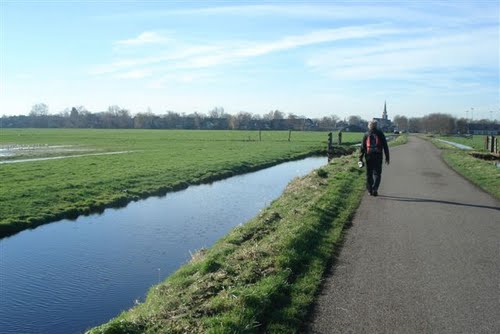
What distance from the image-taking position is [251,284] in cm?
666

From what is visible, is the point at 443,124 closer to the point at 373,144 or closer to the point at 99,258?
→ the point at 373,144

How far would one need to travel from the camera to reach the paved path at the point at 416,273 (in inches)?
212

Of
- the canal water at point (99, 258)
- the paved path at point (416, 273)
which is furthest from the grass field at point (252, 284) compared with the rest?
the canal water at point (99, 258)

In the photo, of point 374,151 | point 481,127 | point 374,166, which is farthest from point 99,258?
point 481,127

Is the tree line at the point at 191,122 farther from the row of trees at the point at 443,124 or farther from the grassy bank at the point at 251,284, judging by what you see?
the grassy bank at the point at 251,284

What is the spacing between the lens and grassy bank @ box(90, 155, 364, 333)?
5.39 meters

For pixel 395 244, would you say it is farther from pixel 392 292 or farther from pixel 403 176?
pixel 403 176

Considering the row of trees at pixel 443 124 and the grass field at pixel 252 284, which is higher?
the row of trees at pixel 443 124

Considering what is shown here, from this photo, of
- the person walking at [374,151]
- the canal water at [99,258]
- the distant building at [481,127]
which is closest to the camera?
the canal water at [99,258]

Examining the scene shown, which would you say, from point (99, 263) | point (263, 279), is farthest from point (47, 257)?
point (263, 279)

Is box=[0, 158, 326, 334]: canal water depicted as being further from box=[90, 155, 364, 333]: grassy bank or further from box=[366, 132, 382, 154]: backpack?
box=[366, 132, 382, 154]: backpack

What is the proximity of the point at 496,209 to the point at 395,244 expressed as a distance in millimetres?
5194

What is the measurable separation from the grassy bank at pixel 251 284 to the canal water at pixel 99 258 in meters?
1.14

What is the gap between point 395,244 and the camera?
8758 millimetres
